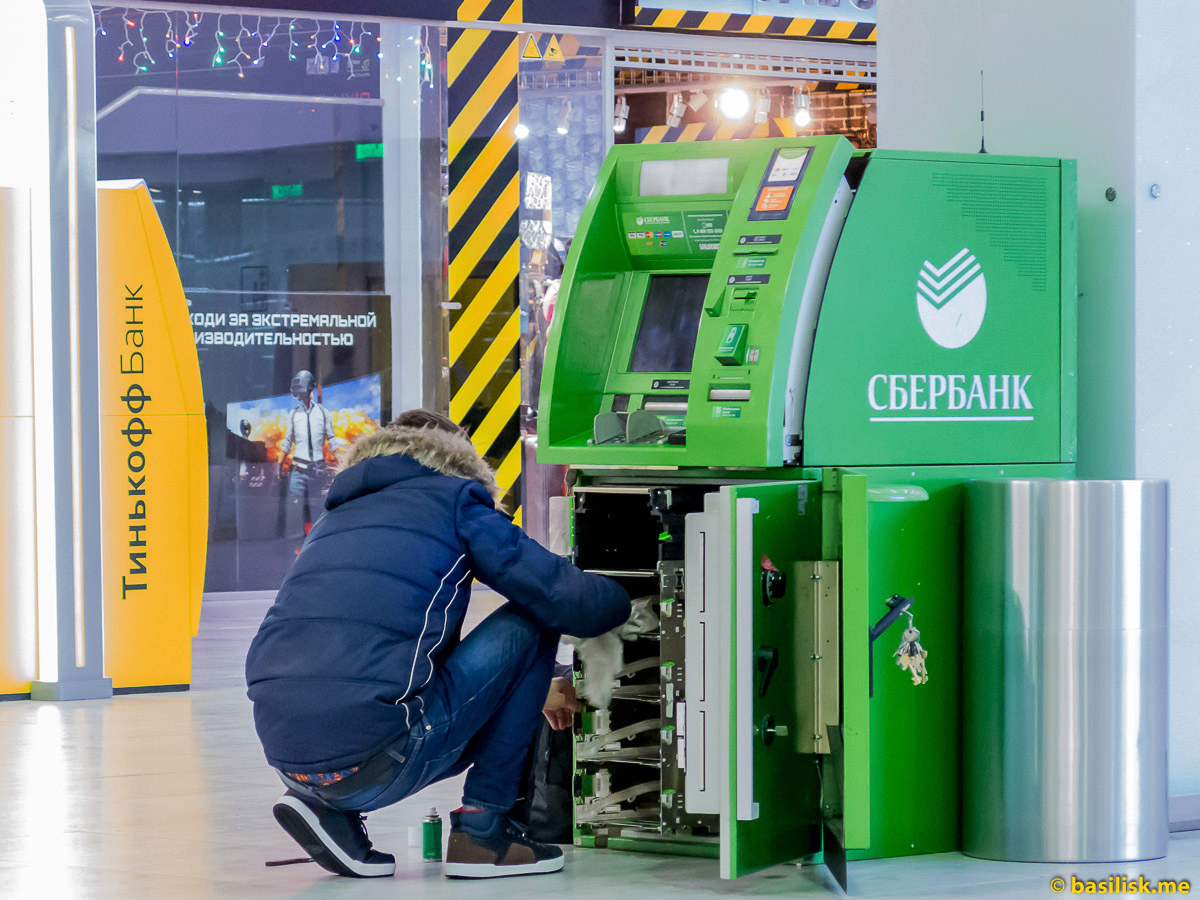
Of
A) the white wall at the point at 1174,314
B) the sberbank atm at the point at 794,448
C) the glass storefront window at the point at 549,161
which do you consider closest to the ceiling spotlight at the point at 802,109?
the glass storefront window at the point at 549,161

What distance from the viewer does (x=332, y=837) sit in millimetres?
3641

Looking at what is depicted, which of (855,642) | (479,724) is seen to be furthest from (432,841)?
(855,642)

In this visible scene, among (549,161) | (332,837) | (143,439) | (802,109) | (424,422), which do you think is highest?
(802,109)

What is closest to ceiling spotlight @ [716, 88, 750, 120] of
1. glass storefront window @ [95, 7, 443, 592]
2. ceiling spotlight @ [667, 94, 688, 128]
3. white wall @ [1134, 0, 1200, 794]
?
ceiling spotlight @ [667, 94, 688, 128]

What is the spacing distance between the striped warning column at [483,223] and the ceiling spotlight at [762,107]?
1565mm

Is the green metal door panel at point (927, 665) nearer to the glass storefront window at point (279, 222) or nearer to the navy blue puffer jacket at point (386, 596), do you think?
the navy blue puffer jacket at point (386, 596)

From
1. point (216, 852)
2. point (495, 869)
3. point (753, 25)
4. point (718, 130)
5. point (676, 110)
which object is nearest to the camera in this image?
point (495, 869)

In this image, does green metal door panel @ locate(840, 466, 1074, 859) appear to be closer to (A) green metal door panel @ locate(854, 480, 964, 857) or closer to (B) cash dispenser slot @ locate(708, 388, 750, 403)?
(A) green metal door panel @ locate(854, 480, 964, 857)

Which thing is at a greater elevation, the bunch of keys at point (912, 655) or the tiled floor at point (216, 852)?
the bunch of keys at point (912, 655)

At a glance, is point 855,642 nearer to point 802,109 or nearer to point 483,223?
point 483,223

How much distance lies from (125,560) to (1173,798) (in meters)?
3.87

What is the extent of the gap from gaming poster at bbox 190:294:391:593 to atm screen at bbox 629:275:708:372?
5.05 meters

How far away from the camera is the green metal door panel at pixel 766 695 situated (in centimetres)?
342

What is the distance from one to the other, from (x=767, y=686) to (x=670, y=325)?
3.18ft
